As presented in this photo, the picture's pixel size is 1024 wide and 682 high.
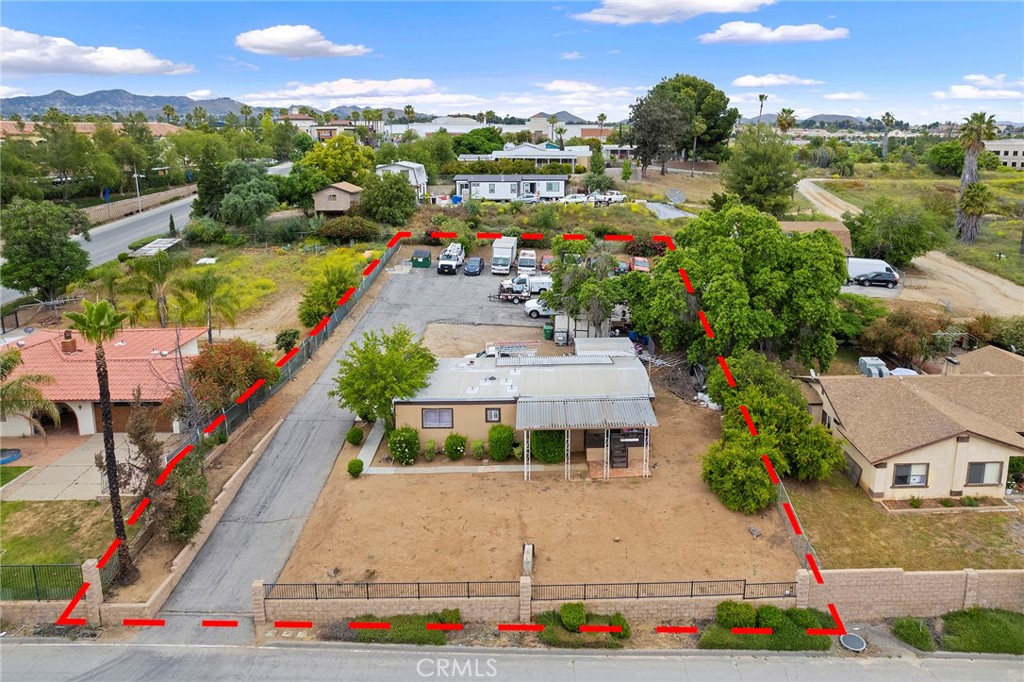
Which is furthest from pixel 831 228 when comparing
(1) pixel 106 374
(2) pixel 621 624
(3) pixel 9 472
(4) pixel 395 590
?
(3) pixel 9 472

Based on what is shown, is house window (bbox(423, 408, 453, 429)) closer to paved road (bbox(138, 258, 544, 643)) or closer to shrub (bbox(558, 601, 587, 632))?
paved road (bbox(138, 258, 544, 643))

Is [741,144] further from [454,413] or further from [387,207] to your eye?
[454,413]

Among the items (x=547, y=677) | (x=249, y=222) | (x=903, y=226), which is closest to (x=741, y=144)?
(x=903, y=226)

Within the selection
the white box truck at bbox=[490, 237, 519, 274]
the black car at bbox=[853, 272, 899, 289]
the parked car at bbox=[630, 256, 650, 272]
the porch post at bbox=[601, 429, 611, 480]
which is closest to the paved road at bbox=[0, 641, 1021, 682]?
the porch post at bbox=[601, 429, 611, 480]

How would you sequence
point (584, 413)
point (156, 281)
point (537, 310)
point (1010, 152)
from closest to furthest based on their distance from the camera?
point (584, 413) → point (156, 281) → point (537, 310) → point (1010, 152)

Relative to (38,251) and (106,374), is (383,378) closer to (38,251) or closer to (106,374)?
(106,374)

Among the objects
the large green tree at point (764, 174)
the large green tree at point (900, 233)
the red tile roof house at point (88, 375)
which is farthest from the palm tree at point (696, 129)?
the red tile roof house at point (88, 375)

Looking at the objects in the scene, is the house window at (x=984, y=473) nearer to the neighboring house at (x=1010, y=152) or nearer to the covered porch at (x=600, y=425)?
the covered porch at (x=600, y=425)
